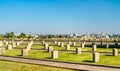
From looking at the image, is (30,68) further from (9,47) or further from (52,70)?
(9,47)

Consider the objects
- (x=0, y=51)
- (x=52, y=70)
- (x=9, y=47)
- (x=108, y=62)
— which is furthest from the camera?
(x=9, y=47)

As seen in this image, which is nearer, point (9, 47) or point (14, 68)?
point (14, 68)

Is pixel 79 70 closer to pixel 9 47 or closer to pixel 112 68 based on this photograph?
pixel 112 68

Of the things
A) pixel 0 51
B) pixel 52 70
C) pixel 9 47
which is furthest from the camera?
pixel 9 47

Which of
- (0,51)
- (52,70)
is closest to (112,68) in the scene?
(52,70)

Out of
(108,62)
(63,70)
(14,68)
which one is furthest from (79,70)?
(108,62)

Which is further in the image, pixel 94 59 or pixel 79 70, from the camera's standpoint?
pixel 94 59

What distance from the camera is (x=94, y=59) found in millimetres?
25641

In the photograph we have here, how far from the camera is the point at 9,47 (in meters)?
43.3

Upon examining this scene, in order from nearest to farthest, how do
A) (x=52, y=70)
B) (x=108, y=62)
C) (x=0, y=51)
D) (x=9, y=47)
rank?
1. (x=52, y=70)
2. (x=108, y=62)
3. (x=0, y=51)
4. (x=9, y=47)

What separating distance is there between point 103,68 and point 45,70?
4538mm

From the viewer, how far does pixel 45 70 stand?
19.1 metres

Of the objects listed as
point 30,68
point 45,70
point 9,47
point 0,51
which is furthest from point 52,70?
point 9,47

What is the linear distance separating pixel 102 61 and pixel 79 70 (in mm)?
7182
